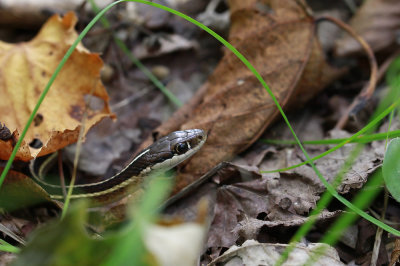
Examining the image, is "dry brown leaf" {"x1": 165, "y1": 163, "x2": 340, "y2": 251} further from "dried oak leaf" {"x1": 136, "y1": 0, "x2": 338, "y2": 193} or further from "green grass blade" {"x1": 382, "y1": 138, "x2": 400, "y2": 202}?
"green grass blade" {"x1": 382, "y1": 138, "x2": 400, "y2": 202}

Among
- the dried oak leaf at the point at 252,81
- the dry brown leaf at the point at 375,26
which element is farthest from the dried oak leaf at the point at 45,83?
the dry brown leaf at the point at 375,26

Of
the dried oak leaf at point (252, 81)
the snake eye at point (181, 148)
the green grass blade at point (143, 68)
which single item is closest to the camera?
the snake eye at point (181, 148)

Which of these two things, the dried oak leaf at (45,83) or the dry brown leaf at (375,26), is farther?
the dry brown leaf at (375,26)

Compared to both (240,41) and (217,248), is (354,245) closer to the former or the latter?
(217,248)

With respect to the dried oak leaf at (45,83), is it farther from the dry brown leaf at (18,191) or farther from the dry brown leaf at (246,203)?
the dry brown leaf at (246,203)

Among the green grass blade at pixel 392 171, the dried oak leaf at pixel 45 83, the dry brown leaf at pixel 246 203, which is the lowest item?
the dry brown leaf at pixel 246 203

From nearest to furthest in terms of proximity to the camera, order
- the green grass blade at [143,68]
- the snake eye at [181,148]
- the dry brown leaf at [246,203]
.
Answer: the dry brown leaf at [246,203] < the snake eye at [181,148] < the green grass blade at [143,68]

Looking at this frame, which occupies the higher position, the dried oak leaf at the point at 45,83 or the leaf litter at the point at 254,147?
the dried oak leaf at the point at 45,83
